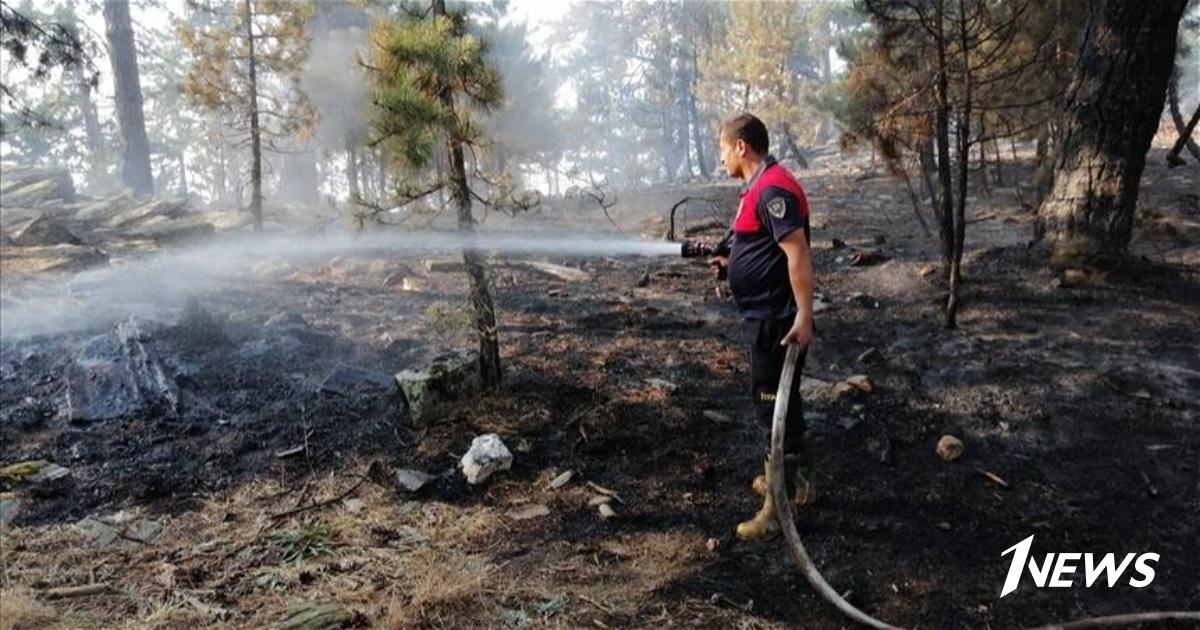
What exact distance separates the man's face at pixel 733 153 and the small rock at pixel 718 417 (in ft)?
7.03

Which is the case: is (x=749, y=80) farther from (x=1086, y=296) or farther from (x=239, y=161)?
(x=239, y=161)

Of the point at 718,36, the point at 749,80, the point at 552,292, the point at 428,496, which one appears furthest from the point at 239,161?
the point at 428,496

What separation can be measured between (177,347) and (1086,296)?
921 centimetres

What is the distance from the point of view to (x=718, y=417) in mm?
5402

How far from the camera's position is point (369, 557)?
377cm

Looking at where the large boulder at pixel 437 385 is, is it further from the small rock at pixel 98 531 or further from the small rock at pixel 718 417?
the small rock at pixel 98 531

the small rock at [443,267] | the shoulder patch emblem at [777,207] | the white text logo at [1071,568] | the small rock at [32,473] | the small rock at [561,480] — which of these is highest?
the shoulder patch emblem at [777,207]

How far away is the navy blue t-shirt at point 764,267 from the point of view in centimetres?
360

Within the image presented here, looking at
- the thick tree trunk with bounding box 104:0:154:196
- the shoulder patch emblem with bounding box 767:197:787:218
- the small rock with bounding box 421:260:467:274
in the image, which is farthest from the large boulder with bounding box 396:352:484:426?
the thick tree trunk with bounding box 104:0:154:196

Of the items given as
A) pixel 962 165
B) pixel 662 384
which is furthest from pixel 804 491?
pixel 962 165

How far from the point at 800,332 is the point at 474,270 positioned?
2950mm

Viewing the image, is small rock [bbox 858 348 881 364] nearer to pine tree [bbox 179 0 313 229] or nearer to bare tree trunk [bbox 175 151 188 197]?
pine tree [bbox 179 0 313 229]

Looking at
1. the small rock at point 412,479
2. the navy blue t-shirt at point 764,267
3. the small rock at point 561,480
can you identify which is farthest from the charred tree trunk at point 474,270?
the navy blue t-shirt at point 764,267

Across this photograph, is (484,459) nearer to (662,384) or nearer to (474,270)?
(474,270)
